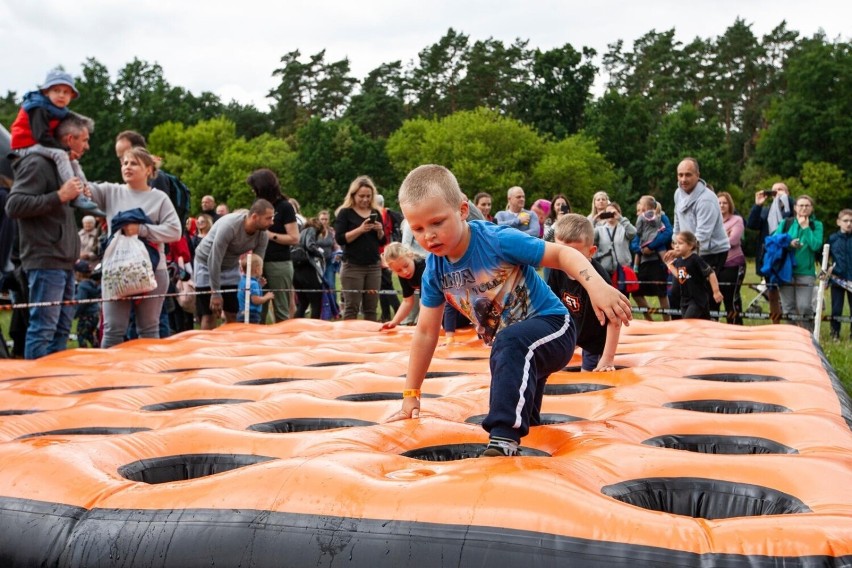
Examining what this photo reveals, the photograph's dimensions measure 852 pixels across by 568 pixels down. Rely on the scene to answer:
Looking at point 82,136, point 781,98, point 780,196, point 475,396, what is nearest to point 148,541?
point 475,396

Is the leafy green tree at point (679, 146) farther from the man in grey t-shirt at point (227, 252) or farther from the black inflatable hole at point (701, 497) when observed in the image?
the black inflatable hole at point (701, 497)

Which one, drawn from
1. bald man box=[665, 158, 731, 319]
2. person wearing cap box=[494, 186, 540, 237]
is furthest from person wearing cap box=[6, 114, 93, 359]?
bald man box=[665, 158, 731, 319]

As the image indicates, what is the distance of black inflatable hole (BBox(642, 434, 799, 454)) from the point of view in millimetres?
2773

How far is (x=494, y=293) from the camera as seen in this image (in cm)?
297

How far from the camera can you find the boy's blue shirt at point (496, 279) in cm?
290

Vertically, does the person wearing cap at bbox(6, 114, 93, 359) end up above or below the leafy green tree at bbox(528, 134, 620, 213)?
below

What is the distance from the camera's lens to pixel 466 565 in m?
1.76

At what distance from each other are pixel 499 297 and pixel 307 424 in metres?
0.97

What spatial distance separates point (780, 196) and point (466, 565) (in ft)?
32.0

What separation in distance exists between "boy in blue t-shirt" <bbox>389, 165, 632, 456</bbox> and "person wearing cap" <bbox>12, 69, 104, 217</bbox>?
149 inches

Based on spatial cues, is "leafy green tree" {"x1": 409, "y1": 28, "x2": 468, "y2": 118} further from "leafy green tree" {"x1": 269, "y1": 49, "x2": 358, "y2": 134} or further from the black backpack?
the black backpack

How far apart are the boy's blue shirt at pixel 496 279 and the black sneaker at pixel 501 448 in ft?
1.86

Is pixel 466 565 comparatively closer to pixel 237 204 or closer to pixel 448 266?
pixel 448 266

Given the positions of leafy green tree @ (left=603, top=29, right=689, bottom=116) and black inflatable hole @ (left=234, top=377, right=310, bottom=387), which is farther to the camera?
leafy green tree @ (left=603, top=29, right=689, bottom=116)
